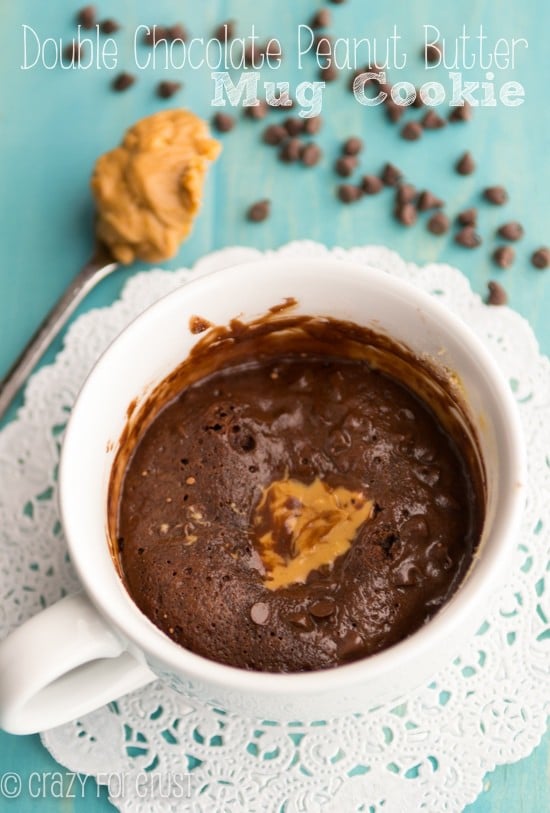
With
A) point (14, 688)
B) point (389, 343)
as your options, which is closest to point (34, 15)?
point (389, 343)

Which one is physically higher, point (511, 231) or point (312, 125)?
point (312, 125)

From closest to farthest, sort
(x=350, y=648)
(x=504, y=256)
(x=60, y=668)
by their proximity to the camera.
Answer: (x=60, y=668) → (x=350, y=648) → (x=504, y=256)

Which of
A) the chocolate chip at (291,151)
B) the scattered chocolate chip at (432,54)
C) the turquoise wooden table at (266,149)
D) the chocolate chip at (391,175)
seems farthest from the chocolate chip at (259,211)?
the scattered chocolate chip at (432,54)

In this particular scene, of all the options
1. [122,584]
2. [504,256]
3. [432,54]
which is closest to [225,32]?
[432,54]

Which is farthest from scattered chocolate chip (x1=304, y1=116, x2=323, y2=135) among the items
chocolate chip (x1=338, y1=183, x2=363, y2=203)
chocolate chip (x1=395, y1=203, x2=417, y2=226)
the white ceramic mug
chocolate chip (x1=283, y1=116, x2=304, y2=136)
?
the white ceramic mug

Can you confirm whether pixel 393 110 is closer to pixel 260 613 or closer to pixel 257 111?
pixel 257 111

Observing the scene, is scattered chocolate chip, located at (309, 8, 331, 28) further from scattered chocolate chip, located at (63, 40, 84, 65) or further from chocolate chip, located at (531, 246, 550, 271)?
chocolate chip, located at (531, 246, 550, 271)

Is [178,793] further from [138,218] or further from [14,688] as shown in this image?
[138,218]

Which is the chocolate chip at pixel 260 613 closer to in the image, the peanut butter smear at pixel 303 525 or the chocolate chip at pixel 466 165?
the peanut butter smear at pixel 303 525
